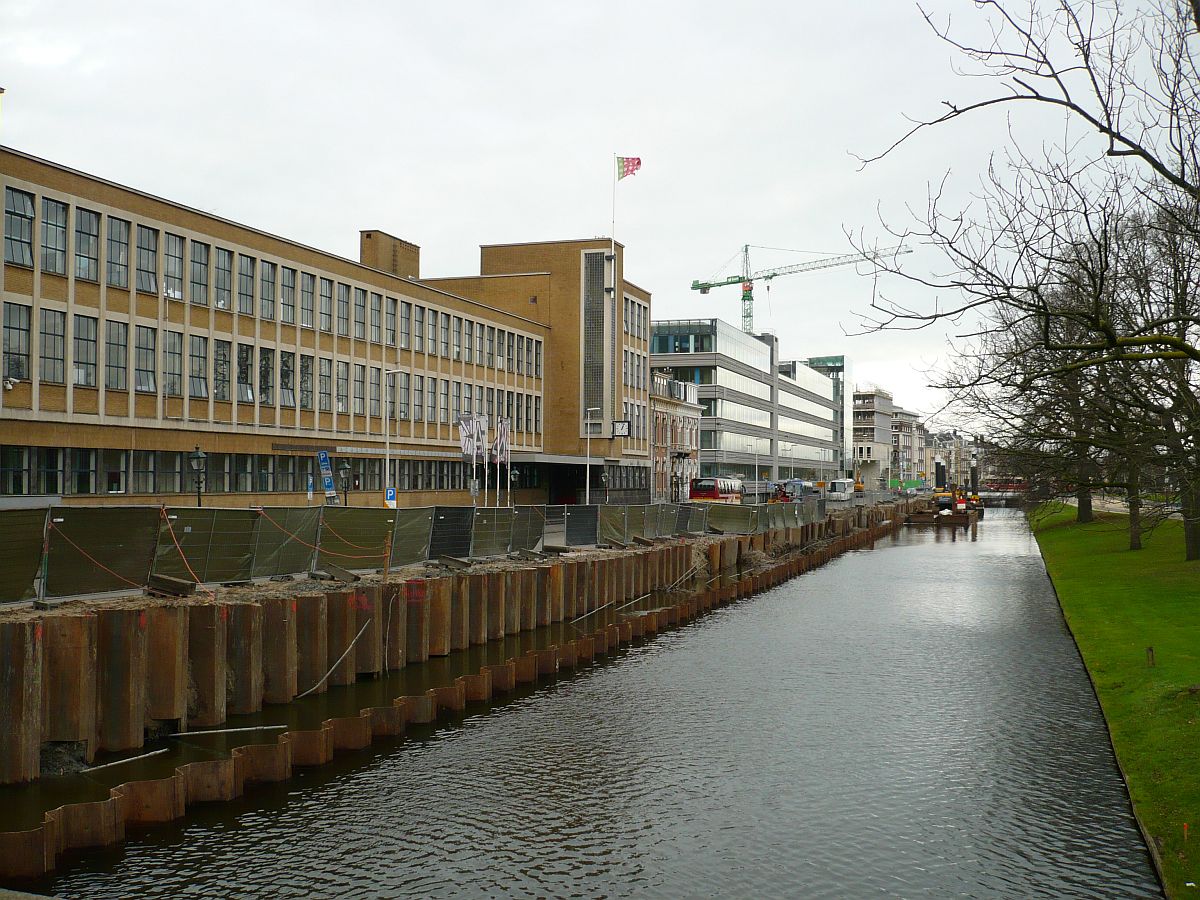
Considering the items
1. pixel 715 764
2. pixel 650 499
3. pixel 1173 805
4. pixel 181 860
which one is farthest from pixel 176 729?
pixel 650 499

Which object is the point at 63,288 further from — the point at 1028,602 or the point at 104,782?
the point at 1028,602

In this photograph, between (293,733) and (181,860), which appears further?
(293,733)

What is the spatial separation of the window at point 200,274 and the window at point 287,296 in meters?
6.29

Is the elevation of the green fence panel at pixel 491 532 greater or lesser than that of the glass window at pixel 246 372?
lesser

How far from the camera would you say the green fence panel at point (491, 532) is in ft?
119

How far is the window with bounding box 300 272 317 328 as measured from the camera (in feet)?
206

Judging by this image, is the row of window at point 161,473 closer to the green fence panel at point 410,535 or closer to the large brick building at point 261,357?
the large brick building at point 261,357

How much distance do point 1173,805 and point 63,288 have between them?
149ft

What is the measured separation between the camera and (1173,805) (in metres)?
15.2

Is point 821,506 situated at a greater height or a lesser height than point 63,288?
lesser

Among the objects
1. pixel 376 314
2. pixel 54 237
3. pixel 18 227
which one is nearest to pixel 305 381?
pixel 376 314

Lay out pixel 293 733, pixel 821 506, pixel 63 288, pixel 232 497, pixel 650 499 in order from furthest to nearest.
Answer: pixel 650 499, pixel 821 506, pixel 232 497, pixel 63 288, pixel 293 733

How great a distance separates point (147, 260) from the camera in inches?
2013

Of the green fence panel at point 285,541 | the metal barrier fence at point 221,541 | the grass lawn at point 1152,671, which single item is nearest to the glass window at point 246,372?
the metal barrier fence at point 221,541
